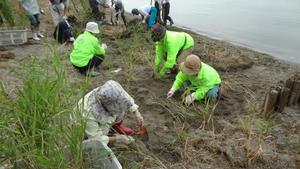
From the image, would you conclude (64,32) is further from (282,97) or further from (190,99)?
(282,97)

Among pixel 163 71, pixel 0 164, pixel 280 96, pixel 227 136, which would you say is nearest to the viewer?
pixel 0 164

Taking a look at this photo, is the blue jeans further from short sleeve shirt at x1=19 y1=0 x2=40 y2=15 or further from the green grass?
short sleeve shirt at x1=19 y1=0 x2=40 y2=15

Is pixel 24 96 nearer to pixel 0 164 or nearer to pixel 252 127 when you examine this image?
pixel 0 164

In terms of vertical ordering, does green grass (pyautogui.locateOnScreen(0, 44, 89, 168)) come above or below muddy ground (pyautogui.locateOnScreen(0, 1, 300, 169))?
above

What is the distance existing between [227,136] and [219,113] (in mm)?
668

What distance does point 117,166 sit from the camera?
2.49m

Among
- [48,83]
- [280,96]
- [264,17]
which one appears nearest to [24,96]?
[48,83]

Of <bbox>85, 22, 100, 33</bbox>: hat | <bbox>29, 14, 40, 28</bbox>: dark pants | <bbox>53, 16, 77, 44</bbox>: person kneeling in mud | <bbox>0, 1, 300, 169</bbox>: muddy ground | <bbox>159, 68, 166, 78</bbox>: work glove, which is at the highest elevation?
<bbox>85, 22, 100, 33</bbox>: hat

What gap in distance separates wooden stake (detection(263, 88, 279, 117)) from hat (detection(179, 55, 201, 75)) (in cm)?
92

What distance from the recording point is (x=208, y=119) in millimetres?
3902

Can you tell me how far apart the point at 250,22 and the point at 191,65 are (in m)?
7.24

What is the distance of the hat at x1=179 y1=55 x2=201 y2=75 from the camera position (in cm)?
407

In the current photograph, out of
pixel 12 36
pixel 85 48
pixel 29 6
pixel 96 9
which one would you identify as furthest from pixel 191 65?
pixel 96 9

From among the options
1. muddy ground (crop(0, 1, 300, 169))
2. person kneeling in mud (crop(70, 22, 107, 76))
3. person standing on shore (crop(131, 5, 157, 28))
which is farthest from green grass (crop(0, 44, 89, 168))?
person standing on shore (crop(131, 5, 157, 28))
